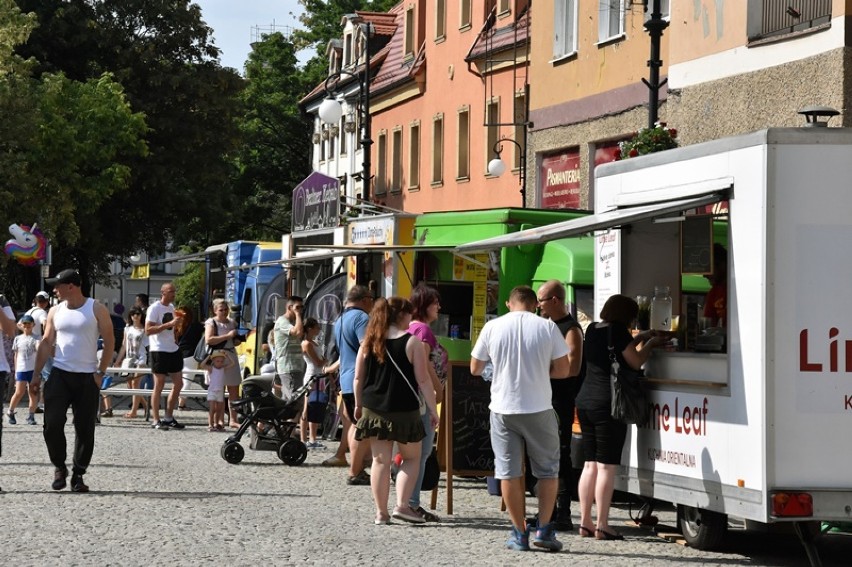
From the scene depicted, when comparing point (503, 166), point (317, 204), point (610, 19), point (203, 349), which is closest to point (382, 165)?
point (503, 166)

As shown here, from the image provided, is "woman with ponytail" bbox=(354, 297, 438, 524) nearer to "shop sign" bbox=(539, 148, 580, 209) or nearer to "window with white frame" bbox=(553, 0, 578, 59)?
"shop sign" bbox=(539, 148, 580, 209)

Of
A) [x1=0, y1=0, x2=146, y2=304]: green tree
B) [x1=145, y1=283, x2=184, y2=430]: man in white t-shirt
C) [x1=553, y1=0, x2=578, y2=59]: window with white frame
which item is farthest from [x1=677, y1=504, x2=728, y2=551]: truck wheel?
[x1=0, y1=0, x2=146, y2=304]: green tree

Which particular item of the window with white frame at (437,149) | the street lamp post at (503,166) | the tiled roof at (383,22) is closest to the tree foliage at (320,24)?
the tiled roof at (383,22)

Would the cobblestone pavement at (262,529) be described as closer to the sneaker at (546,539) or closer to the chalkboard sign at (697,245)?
the sneaker at (546,539)

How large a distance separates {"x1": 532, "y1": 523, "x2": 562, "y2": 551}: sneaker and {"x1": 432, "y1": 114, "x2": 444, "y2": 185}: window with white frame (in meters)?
33.4

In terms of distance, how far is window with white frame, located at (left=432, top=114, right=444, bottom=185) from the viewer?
147ft

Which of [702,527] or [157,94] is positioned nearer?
[702,527]

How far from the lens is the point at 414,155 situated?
1882 inches

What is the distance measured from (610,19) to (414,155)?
848 inches

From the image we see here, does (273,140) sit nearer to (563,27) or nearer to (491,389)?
(563,27)

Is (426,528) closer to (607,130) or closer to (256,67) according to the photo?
(607,130)

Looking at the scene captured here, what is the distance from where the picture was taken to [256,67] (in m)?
70.8

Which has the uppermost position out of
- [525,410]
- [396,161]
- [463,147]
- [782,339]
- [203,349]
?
[396,161]

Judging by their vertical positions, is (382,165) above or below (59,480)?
above
